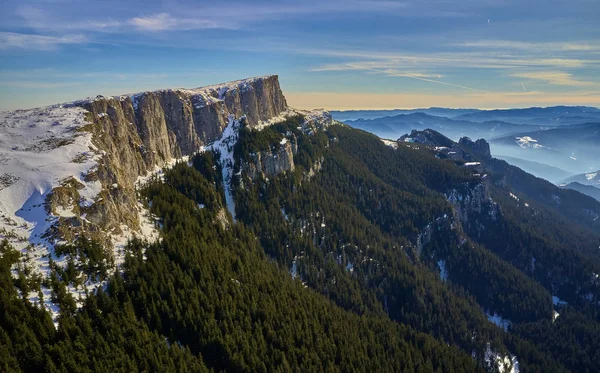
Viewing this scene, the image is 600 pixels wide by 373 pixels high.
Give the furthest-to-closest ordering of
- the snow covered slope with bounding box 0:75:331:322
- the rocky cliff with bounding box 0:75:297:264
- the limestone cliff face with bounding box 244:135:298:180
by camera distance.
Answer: the limestone cliff face with bounding box 244:135:298:180, the rocky cliff with bounding box 0:75:297:264, the snow covered slope with bounding box 0:75:331:322

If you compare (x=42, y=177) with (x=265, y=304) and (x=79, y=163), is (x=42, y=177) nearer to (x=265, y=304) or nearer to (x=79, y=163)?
(x=79, y=163)

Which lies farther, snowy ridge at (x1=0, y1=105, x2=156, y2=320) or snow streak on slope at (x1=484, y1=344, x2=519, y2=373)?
snow streak on slope at (x1=484, y1=344, x2=519, y2=373)

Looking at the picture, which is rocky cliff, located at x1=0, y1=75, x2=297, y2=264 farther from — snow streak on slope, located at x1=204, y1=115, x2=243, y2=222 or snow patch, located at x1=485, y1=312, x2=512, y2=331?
snow patch, located at x1=485, y1=312, x2=512, y2=331

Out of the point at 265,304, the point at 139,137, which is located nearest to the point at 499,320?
the point at 265,304

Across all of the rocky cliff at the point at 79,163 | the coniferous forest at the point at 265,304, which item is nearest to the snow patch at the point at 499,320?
the coniferous forest at the point at 265,304

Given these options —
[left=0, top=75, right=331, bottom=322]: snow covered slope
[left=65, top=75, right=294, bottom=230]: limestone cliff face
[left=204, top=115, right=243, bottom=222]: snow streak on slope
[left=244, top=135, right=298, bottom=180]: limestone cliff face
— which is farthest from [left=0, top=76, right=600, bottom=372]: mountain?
[left=244, top=135, right=298, bottom=180]: limestone cliff face

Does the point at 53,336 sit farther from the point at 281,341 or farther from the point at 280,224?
the point at 280,224
